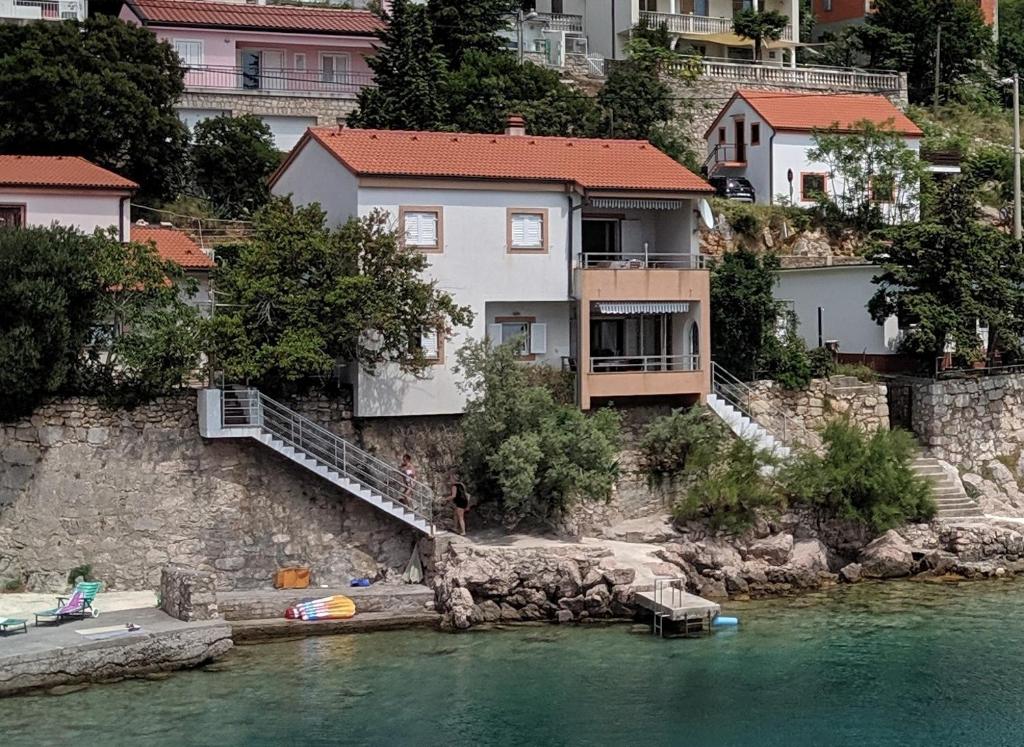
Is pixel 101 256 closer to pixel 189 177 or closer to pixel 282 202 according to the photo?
pixel 282 202

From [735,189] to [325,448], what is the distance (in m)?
25.4

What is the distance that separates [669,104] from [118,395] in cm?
3420

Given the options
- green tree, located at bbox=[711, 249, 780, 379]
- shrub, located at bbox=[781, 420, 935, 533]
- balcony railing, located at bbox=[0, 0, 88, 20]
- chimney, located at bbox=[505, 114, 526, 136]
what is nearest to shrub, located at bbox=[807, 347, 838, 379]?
green tree, located at bbox=[711, 249, 780, 379]

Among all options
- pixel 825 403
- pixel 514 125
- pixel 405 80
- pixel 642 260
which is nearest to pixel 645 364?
pixel 642 260

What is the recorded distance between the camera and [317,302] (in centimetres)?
3638

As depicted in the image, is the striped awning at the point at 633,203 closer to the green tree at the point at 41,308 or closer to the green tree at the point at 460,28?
the green tree at the point at 41,308

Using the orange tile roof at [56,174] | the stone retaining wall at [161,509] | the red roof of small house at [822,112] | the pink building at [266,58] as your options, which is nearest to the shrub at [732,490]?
the stone retaining wall at [161,509]

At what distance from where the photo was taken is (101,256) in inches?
1391

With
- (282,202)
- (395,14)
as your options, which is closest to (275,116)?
(395,14)

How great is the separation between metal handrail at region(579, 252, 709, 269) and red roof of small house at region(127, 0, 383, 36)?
2302 centimetres

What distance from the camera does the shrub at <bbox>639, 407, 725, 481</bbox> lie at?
39906mm

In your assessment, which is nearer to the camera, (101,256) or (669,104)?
(101,256)

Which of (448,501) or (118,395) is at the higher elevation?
(118,395)

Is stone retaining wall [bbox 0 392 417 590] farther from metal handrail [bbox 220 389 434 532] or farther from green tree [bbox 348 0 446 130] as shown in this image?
green tree [bbox 348 0 446 130]
